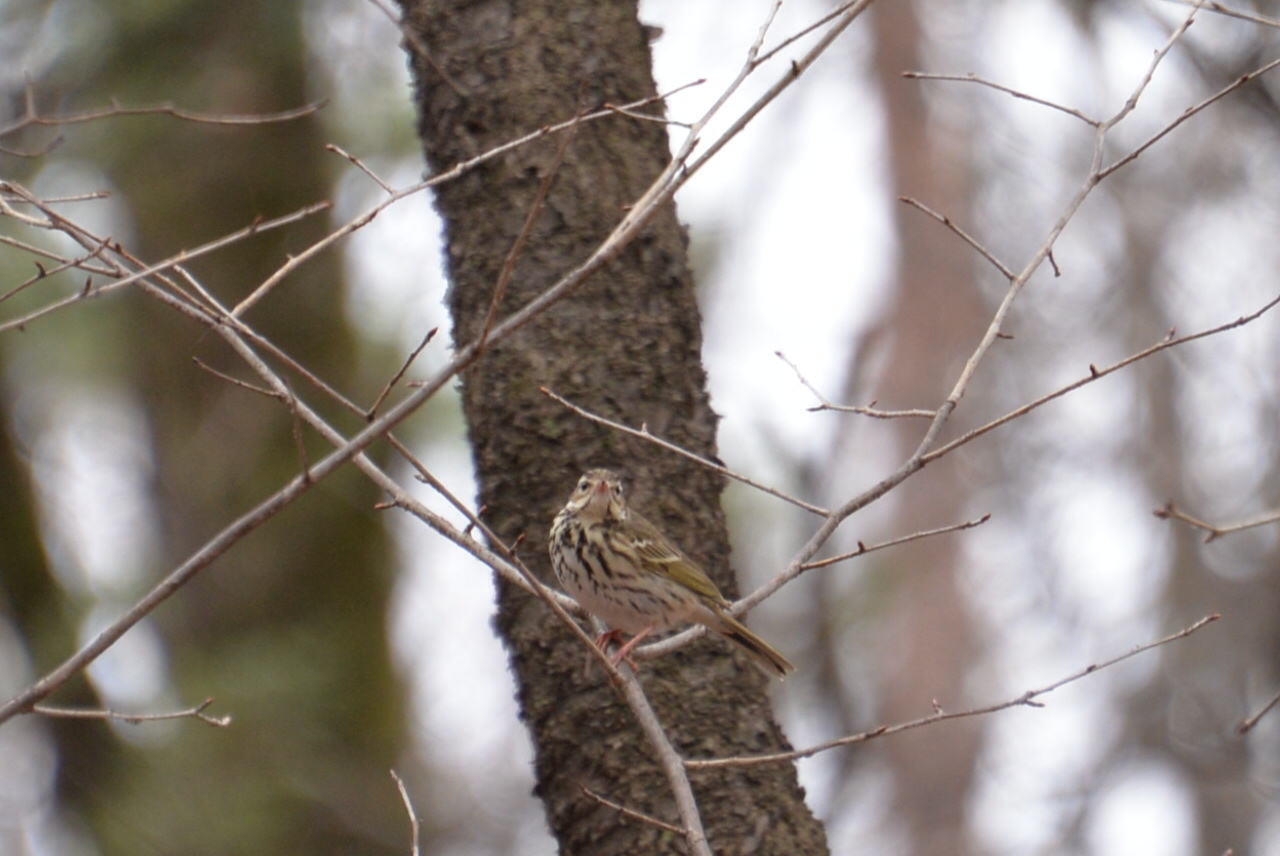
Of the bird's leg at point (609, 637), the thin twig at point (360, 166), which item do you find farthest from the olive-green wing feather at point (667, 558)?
the thin twig at point (360, 166)

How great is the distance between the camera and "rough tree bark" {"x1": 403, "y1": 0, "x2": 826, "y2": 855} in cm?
412

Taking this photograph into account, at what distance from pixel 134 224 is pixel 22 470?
2.35m

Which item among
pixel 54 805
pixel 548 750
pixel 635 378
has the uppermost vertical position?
pixel 635 378

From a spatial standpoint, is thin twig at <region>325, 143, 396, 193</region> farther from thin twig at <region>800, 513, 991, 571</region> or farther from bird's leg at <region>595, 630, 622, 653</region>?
bird's leg at <region>595, 630, 622, 653</region>

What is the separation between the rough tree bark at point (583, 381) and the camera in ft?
13.5

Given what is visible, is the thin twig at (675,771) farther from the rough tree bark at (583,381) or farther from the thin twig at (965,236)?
the thin twig at (965,236)

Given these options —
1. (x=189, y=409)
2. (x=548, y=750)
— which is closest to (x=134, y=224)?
(x=189, y=409)

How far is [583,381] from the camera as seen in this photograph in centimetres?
445

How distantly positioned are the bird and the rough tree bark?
7 centimetres

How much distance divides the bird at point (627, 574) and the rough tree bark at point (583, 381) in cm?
7

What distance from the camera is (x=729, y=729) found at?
13.6 feet

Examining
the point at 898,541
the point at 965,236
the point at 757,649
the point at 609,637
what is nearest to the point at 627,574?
the point at 609,637

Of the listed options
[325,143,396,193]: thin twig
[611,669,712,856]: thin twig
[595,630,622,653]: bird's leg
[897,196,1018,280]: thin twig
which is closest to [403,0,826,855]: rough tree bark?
[595,630,622,653]: bird's leg

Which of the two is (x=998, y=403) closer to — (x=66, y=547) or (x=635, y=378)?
(x=66, y=547)
